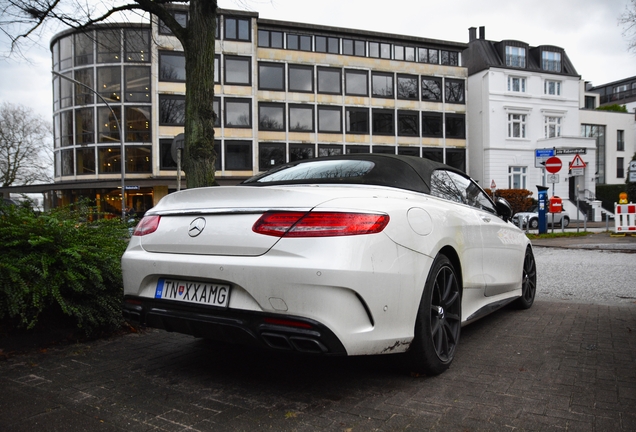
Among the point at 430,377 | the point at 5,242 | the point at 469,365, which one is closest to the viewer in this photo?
the point at 430,377

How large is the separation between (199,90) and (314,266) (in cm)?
425

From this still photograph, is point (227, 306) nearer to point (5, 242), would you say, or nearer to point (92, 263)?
point (92, 263)

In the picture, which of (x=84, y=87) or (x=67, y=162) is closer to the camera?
(x=84, y=87)

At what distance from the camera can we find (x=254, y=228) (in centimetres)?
277

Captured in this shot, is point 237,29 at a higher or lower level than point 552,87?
higher

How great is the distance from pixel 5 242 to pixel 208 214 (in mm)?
1936

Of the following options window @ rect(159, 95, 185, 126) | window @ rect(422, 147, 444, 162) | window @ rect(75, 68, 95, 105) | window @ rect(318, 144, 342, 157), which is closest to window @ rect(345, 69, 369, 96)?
window @ rect(318, 144, 342, 157)

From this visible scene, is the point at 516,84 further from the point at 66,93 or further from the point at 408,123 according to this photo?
the point at 66,93

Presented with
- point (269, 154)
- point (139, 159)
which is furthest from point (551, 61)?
point (139, 159)

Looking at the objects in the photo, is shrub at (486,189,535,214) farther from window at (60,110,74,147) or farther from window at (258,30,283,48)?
window at (60,110,74,147)

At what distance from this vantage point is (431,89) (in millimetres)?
41875

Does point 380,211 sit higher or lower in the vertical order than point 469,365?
higher

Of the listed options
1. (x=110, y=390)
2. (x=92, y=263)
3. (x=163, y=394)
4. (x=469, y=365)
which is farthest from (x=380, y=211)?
(x=92, y=263)

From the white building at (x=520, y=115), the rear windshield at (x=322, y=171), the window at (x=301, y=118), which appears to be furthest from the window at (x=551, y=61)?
the rear windshield at (x=322, y=171)
